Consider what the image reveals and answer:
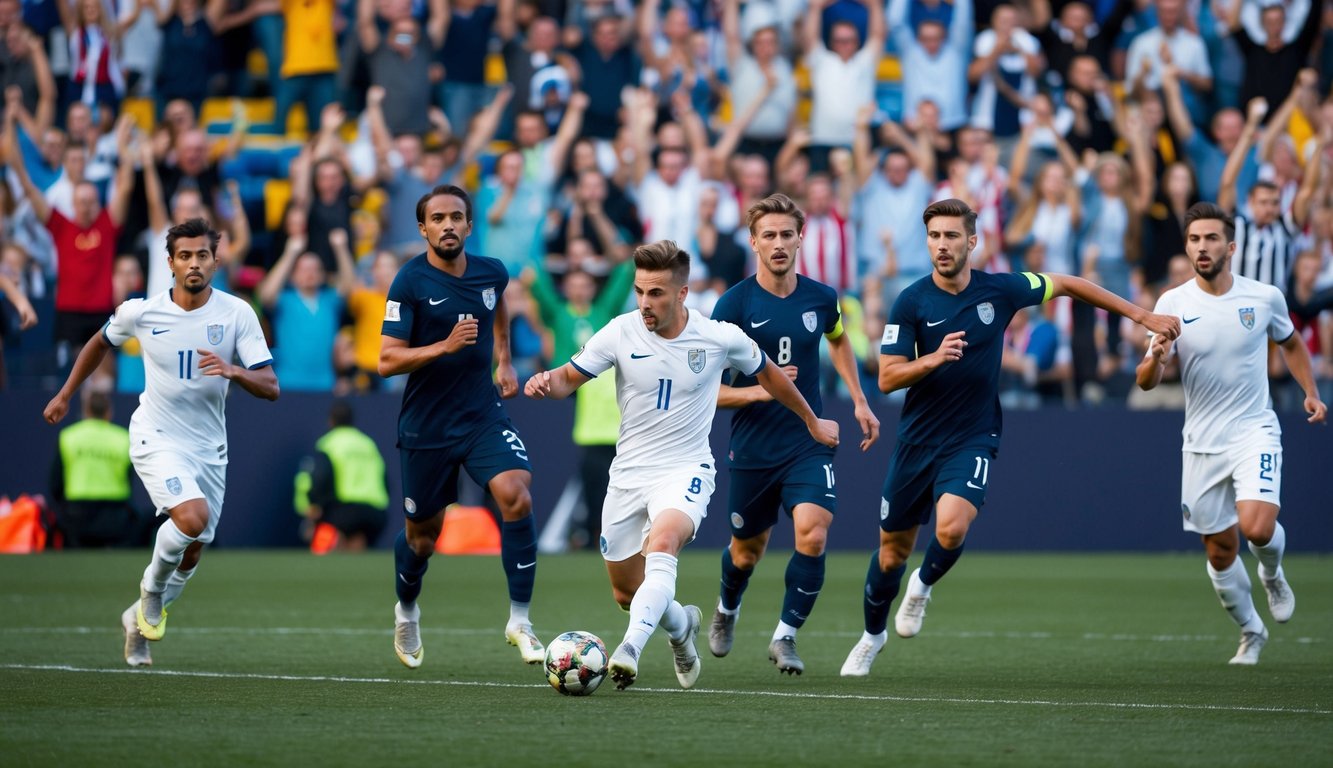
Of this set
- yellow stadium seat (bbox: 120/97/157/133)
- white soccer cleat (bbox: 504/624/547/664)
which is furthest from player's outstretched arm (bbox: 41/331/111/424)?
yellow stadium seat (bbox: 120/97/157/133)

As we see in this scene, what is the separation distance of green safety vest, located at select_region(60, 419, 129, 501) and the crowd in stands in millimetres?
967

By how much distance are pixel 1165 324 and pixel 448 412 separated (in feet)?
12.4

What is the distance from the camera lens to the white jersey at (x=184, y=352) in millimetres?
10336

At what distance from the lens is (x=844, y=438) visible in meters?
19.4

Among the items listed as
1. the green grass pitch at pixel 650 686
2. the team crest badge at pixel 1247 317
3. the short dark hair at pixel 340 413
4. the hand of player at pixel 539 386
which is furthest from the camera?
the short dark hair at pixel 340 413

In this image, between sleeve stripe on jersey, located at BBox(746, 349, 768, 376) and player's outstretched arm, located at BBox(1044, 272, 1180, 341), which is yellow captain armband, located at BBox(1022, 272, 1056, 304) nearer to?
player's outstretched arm, located at BBox(1044, 272, 1180, 341)

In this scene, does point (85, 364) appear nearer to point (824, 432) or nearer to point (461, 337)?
point (461, 337)

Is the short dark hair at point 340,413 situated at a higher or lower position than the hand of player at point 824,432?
lower

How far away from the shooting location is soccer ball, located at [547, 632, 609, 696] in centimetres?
838

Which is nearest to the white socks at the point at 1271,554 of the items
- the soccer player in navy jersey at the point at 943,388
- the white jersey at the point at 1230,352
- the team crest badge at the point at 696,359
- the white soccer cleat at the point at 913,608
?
the white jersey at the point at 1230,352

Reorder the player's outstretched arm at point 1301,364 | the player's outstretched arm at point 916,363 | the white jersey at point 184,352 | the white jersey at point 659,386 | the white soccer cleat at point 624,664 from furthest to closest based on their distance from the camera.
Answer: the player's outstretched arm at point 1301,364
the white jersey at point 184,352
the player's outstretched arm at point 916,363
the white jersey at point 659,386
the white soccer cleat at point 624,664

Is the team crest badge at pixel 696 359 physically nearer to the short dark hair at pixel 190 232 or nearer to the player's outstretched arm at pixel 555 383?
the player's outstretched arm at pixel 555 383

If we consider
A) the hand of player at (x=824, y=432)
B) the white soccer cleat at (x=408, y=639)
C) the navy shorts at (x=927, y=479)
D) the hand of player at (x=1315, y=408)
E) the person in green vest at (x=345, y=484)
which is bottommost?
the person in green vest at (x=345, y=484)

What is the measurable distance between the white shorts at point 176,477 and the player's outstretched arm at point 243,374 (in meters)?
0.54
